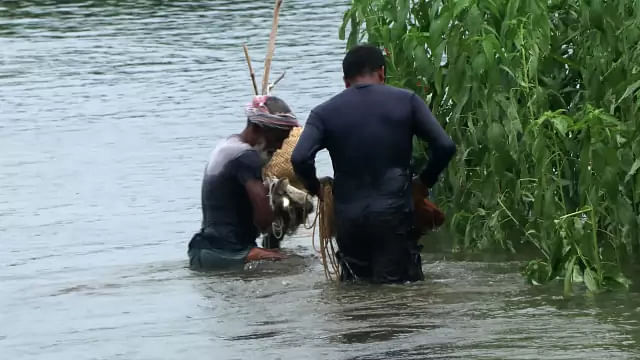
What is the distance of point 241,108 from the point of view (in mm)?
24625

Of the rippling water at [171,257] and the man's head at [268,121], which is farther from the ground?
the man's head at [268,121]

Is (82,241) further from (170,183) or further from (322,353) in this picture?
(322,353)

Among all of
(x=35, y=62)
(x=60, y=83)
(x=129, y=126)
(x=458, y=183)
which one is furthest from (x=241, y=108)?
(x=458, y=183)

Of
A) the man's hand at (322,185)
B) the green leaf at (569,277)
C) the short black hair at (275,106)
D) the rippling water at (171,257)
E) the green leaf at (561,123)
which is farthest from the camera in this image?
the short black hair at (275,106)

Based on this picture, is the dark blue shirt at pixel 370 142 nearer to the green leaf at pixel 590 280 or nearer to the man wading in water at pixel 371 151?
the man wading in water at pixel 371 151

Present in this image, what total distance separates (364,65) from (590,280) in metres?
1.94

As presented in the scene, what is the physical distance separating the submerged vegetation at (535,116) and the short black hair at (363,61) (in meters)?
1.06

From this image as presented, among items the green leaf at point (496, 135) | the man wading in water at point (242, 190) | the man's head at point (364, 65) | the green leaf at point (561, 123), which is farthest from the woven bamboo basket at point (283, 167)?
the green leaf at point (561, 123)

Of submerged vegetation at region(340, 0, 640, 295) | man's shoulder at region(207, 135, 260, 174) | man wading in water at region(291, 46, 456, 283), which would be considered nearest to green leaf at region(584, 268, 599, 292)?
submerged vegetation at region(340, 0, 640, 295)

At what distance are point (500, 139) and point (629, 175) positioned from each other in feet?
4.20

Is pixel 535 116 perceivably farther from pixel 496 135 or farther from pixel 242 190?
pixel 242 190

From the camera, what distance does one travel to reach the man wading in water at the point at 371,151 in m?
10.5

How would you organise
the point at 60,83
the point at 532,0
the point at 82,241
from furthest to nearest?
1. the point at 60,83
2. the point at 82,241
3. the point at 532,0

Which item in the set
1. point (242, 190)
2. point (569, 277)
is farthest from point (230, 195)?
point (569, 277)
